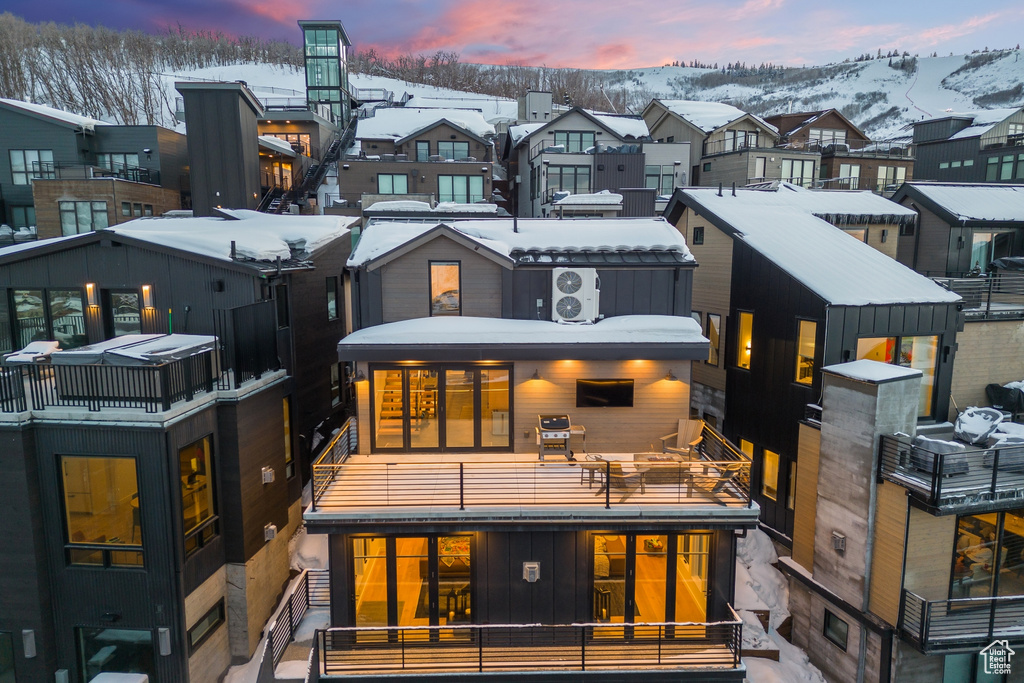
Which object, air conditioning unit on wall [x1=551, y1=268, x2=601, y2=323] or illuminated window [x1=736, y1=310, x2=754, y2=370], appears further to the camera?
illuminated window [x1=736, y1=310, x2=754, y2=370]

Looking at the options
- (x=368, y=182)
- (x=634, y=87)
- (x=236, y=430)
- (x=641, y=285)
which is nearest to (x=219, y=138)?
(x=368, y=182)

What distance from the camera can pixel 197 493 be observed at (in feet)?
39.6

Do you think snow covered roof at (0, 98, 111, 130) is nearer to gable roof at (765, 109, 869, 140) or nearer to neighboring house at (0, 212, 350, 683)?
neighboring house at (0, 212, 350, 683)

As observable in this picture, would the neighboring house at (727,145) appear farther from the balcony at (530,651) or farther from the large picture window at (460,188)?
the balcony at (530,651)

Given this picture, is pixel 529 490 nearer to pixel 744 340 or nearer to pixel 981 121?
pixel 744 340

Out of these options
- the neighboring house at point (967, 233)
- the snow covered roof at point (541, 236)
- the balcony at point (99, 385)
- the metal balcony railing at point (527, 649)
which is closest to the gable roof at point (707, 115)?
the neighboring house at point (967, 233)

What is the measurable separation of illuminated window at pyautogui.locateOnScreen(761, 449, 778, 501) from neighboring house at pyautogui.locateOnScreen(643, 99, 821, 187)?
2175 centimetres

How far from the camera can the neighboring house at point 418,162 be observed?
106ft

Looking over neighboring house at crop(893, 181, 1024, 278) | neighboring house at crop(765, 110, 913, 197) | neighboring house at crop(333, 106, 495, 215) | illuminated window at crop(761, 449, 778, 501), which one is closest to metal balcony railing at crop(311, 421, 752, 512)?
illuminated window at crop(761, 449, 778, 501)

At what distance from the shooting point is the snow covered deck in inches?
419

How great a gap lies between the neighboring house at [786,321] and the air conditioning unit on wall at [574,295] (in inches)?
231

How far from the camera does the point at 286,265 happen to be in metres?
15.9

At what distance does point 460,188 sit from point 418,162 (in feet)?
9.49

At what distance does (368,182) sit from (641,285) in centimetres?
2373
